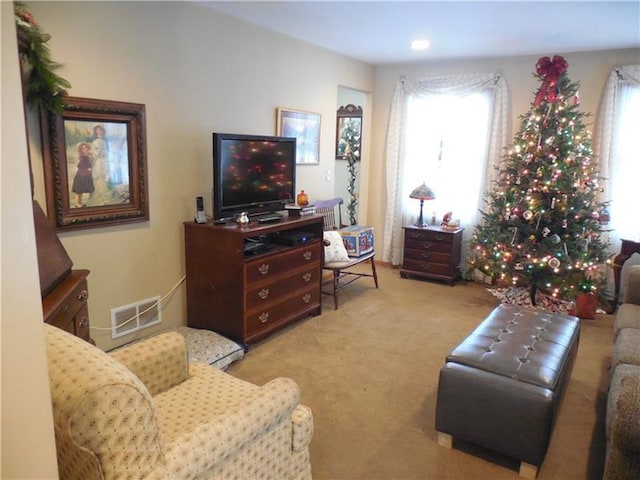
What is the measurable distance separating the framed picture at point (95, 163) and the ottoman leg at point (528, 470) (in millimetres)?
2761

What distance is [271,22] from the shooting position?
374cm

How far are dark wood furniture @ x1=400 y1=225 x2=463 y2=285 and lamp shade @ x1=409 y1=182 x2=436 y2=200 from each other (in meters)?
0.36

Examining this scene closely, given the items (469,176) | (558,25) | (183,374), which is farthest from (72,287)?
(469,176)

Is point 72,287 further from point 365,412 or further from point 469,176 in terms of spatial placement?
point 469,176

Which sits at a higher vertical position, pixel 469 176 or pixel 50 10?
pixel 50 10

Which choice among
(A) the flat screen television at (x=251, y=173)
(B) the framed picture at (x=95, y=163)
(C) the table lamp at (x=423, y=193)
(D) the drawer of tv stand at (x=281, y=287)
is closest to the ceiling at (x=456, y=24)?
(A) the flat screen television at (x=251, y=173)

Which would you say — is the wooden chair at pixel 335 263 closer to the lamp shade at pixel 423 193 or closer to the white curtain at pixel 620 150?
the lamp shade at pixel 423 193

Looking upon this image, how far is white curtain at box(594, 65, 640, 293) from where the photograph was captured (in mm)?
4297

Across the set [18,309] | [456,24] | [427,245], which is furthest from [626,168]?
[18,309]

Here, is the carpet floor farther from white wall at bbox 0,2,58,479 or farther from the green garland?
the green garland

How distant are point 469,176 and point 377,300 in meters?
1.88

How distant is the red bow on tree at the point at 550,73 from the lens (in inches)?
161

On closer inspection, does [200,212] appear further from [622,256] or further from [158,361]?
[622,256]

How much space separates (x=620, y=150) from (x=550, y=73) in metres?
1.08
